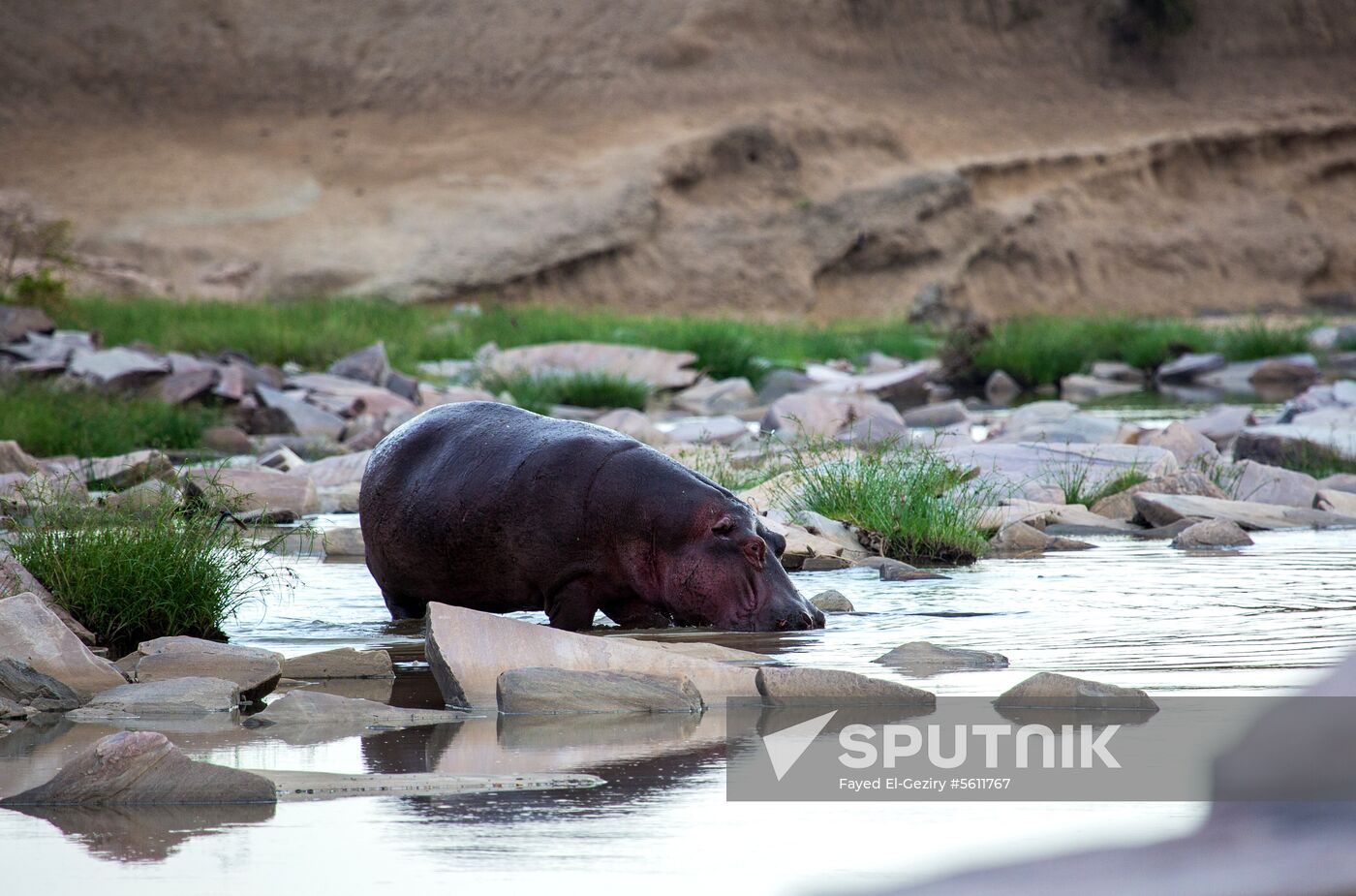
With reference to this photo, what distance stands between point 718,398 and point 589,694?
36.0ft

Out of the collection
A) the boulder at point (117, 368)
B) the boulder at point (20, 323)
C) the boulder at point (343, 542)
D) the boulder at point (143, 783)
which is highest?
the boulder at point (20, 323)

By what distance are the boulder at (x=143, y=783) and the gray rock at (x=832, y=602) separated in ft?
7.77

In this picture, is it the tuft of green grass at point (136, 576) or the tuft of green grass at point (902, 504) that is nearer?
the tuft of green grass at point (136, 576)

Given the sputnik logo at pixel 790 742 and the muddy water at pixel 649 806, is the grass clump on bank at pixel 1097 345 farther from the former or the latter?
the sputnik logo at pixel 790 742

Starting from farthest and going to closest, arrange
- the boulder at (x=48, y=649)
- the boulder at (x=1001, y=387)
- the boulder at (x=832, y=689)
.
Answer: the boulder at (x=1001, y=387) < the boulder at (x=48, y=649) < the boulder at (x=832, y=689)

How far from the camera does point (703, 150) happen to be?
33656 mm

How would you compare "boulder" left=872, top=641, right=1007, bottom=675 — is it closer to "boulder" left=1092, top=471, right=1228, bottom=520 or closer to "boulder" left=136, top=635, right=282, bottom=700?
"boulder" left=136, top=635, right=282, bottom=700

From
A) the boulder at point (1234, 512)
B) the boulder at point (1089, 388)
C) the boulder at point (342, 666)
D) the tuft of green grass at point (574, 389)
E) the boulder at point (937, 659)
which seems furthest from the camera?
the boulder at point (1089, 388)

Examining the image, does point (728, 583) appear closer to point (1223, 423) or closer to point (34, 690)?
point (34, 690)

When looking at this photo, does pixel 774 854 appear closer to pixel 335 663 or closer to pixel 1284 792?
pixel 1284 792

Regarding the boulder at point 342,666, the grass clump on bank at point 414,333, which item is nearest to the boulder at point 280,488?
the boulder at point 342,666

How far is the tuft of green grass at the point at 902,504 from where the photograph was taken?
19.2 feet

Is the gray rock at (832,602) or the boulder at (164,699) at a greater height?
the boulder at (164,699)

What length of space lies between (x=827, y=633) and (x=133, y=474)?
14.7ft
